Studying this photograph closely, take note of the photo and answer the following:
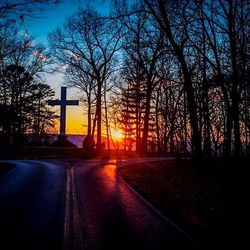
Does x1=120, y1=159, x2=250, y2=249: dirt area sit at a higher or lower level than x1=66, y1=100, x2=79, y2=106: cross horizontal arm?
lower

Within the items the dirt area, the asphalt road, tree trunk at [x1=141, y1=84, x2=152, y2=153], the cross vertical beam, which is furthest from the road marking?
the cross vertical beam

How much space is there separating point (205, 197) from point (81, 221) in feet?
18.1

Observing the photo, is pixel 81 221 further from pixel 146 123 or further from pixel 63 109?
pixel 63 109

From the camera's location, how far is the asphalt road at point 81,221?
7371mm

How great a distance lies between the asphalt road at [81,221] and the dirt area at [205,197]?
53cm

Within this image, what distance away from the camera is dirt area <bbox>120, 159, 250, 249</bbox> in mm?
8472

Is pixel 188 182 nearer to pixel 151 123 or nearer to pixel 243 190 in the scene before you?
pixel 243 190

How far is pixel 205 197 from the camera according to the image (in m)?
Answer: 13.6

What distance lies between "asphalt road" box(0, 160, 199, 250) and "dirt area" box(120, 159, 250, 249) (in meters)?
0.53

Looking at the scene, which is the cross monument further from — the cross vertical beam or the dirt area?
the dirt area

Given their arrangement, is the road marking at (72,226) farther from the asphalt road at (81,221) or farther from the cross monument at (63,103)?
the cross monument at (63,103)

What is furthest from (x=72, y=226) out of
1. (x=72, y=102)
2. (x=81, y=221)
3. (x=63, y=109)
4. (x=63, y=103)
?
(x=63, y=103)

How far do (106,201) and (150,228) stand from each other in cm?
414

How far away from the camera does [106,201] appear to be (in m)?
12.7
